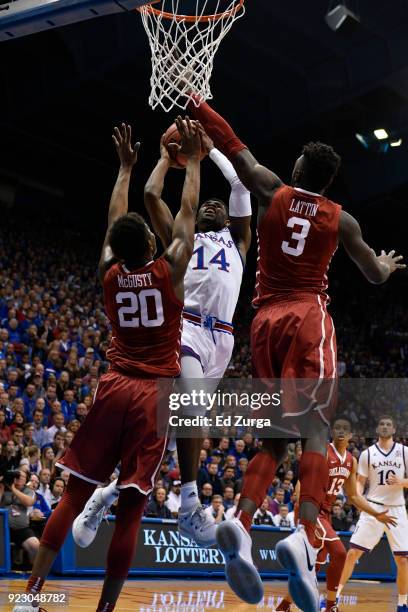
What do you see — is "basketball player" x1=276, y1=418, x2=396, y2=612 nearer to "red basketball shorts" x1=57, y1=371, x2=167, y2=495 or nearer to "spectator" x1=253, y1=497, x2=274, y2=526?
"red basketball shorts" x1=57, y1=371, x2=167, y2=495

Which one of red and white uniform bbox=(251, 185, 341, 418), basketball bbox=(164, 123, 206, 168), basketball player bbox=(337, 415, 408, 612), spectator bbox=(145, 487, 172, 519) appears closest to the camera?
red and white uniform bbox=(251, 185, 341, 418)

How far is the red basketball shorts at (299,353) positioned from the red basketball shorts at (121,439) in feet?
2.35

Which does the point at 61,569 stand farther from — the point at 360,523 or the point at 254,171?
the point at 254,171

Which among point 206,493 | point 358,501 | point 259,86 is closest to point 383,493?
point 358,501

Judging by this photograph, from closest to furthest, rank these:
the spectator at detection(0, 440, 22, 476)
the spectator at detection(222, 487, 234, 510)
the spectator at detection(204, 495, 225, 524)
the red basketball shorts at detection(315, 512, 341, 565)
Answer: the red basketball shorts at detection(315, 512, 341, 565)
the spectator at detection(0, 440, 22, 476)
the spectator at detection(204, 495, 225, 524)
the spectator at detection(222, 487, 234, 510)

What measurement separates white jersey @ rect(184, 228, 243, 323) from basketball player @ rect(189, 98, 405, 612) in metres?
1.09

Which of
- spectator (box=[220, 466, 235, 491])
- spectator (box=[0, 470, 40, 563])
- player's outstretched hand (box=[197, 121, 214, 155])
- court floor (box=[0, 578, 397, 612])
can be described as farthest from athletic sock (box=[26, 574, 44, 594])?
spectator (box=[220, 466, 235, 491])

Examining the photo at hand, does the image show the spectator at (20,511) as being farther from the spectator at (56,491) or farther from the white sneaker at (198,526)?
the white sneaker at (198,526)

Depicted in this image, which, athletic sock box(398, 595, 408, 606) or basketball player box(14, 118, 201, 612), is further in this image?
athletic sock box(398, 595, 408, 606)

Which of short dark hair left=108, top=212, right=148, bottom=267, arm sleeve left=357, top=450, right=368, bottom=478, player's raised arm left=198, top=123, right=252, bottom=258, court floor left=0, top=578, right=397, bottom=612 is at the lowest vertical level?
court floor left=0, top=578, right=397, bottom=612

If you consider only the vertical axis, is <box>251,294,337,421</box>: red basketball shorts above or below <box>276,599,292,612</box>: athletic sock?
above

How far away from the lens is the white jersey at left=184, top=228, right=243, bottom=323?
6.71 meters

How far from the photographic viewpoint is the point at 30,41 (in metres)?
20.4

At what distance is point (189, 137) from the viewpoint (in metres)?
5.78
